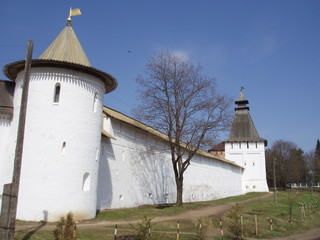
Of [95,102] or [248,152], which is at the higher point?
[248,152]

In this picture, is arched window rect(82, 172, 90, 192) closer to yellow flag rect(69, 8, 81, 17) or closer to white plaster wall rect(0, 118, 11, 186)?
white plaster wall rect(0, 118, 11, 186)

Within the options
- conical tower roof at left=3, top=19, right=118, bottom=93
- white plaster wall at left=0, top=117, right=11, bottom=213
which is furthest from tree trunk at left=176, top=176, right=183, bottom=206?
white plaster wall at left=0, top=117, right=11, bottom=213

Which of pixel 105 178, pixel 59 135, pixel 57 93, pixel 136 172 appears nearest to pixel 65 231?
pixel 59 135

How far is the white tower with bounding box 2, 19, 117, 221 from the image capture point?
14.4 meters

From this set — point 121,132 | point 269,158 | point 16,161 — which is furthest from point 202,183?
point 269,158

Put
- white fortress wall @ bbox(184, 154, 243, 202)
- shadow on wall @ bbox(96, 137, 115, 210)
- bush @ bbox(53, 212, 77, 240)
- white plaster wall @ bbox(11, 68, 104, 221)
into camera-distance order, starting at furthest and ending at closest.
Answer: white fortress wall @ bbox(184, 154, 243, 202)
shadow on wall @ bbox(96, 137, 115, 210)
white plaster wall @ bbox(11, 68, 104, 221)
bush @ bbox(53, 212, 77, 240)

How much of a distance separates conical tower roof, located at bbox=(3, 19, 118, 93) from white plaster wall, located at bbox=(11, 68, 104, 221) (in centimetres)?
34

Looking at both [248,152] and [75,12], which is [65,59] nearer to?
[75,12]

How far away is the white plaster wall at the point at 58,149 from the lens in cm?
1430

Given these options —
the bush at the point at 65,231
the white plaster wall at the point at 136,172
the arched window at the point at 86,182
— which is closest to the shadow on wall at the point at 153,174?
the white plaster wall at the point at 136,172

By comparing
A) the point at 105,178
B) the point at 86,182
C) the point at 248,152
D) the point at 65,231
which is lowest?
the point at 65,231

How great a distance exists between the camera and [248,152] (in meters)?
51.6

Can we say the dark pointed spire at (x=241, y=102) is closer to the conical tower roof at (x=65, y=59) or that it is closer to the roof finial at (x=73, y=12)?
the conical tower roof at (x=65, y=59)

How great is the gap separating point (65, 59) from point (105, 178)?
758cm
